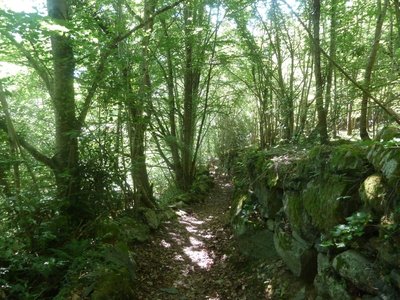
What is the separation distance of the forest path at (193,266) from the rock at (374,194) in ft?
7.53

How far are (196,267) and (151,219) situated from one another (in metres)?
1.72

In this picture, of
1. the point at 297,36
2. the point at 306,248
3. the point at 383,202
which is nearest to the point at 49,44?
the point at 306,248

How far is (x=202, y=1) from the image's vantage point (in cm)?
1092

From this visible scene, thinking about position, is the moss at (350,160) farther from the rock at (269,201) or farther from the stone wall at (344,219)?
the rock at (269,201)

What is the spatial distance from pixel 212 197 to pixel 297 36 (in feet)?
22.2

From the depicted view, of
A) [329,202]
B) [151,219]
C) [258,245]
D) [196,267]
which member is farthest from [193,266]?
[329,202]

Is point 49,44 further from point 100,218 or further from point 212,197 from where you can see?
point 212,197

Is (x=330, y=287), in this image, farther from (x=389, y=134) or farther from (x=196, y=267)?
(x=196, y=267)

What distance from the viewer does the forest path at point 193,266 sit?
5.09 meters

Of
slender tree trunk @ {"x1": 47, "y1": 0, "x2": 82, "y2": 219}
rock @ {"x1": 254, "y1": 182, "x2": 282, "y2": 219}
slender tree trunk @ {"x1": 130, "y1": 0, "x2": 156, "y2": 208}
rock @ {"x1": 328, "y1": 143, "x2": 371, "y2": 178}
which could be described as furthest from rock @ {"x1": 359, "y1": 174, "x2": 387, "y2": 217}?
slender tree trunk @ {"x1": 47, "y1": 0, "x2": 82, "y2": 219}

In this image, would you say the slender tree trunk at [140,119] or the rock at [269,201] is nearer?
the rock at [269,201]

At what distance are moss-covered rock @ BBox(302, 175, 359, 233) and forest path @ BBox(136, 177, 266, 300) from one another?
5.17 ft

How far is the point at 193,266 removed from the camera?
6.16 meters

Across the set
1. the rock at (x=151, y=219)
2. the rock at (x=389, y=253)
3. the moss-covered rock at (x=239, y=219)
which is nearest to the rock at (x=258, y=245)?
the moss-covered rock at (x=239, y=219)
